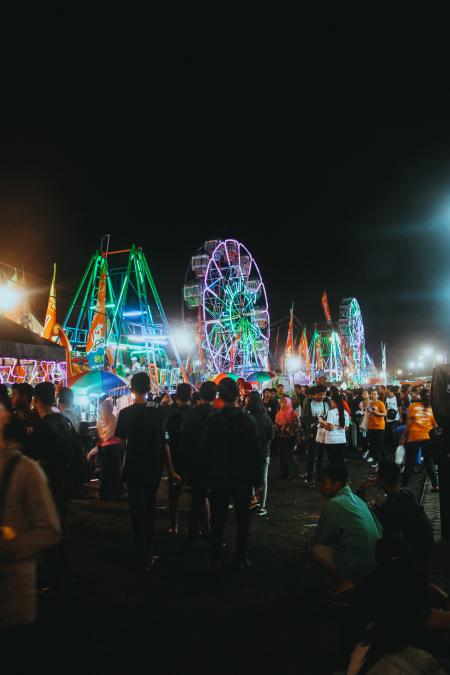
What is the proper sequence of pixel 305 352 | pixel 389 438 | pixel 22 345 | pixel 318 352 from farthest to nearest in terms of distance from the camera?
pixel 318 352
pixel 305 352
pixel 389 438
pixel 22 345

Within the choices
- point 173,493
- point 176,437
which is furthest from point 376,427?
point 176,437

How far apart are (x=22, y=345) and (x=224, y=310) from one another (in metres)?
19.5

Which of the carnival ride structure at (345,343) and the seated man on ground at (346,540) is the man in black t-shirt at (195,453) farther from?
the carnival ride structure at (345,343)

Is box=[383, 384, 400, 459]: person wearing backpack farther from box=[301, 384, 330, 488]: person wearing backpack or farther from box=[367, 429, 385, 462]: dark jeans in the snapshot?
box=[301, 384, 330, 488]: person wearing backpack

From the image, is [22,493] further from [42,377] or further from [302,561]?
[42,377]

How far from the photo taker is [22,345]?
8.92 m

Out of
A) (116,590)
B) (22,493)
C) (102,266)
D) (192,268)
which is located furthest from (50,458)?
(192,268)

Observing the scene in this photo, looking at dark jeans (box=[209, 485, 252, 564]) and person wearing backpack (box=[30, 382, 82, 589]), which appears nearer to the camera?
person wearing backpack (box=[30, 382, 82, 589])

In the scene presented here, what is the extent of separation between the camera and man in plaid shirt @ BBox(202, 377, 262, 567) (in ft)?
15.3

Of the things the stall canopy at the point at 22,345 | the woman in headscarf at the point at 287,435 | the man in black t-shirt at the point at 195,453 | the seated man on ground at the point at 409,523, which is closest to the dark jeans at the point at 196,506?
the man in black t-shirt at the point at 195,453

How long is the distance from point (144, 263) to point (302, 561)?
14.9 metres

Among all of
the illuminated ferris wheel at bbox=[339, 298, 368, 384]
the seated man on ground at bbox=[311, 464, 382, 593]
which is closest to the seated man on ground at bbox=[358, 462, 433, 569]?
the seated man on ground at bbox=[311, 464, 382, 593]

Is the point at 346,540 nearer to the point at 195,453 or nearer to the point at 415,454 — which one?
the point at 195,453

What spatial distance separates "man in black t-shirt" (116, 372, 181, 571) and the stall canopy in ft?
15.3
